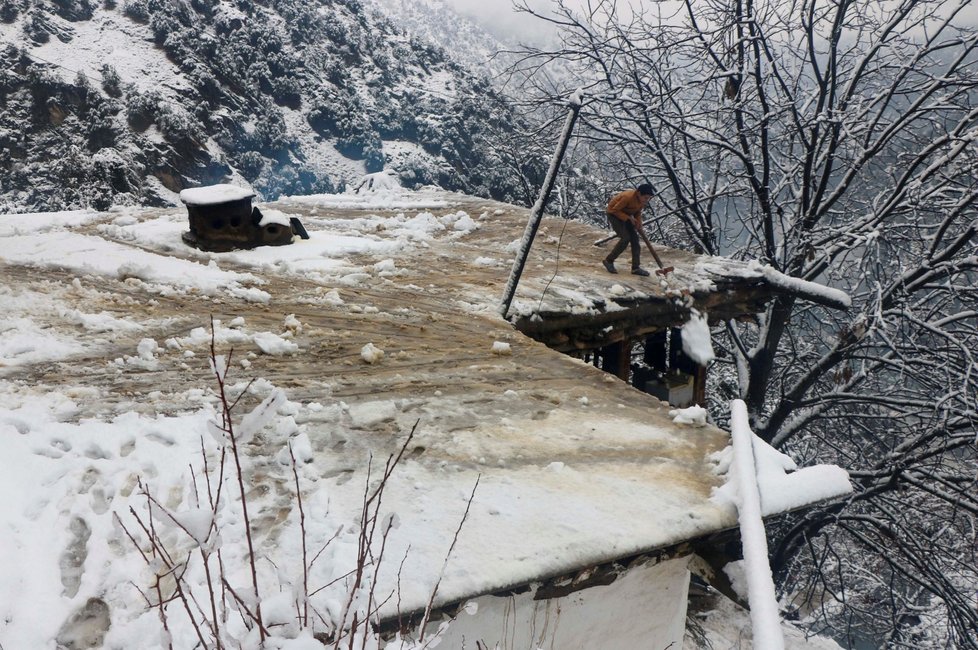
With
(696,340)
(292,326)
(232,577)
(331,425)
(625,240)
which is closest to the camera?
(232,577)

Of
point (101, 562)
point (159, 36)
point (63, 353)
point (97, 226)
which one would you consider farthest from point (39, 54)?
point (101, 562)

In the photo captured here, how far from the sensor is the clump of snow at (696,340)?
16.8 ft

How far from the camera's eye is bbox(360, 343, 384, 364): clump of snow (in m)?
3.23

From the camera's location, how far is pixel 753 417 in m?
7.65

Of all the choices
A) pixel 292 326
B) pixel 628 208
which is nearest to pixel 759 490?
pixel 292 326

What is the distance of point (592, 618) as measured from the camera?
2.18 metres

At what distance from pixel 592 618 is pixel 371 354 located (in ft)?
5.78

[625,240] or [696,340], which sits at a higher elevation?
[625,240]

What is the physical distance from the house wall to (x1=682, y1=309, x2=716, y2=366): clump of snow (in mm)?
2904

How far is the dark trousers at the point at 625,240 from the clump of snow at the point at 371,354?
282cm

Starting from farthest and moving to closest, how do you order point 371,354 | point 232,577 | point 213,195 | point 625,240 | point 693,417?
1. point 625,240
2. point 213,195
3. point 371,354
4. point 693,417
5. point 232,577

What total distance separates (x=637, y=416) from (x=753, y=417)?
5586mm

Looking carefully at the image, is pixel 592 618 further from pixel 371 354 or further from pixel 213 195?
pixel 213 195

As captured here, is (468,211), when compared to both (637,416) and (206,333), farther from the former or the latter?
(637,416)
